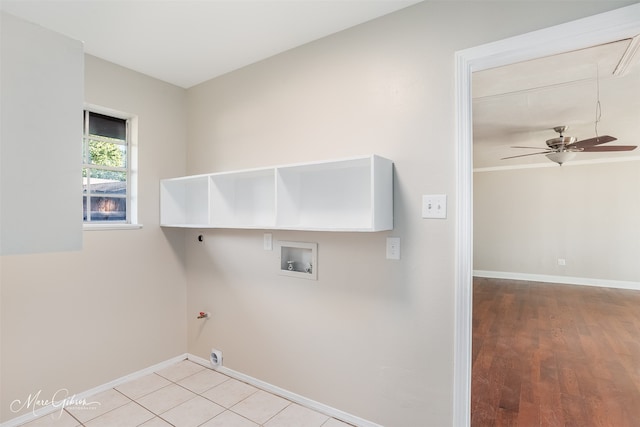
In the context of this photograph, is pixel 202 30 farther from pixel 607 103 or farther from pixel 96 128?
pixel 607 103

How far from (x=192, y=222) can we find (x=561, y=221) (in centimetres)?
702

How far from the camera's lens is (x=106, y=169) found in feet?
8.42

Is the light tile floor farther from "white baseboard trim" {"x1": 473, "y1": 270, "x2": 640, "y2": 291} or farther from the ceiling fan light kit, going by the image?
"white baseboard trim" {"x1": 473, "y1": 270, "x2": 640, "y2": 291}

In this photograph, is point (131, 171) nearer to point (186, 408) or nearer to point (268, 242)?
point (268, 242)

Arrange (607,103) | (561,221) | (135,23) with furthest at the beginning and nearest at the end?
(561,221)
(607,103)
(135,23)

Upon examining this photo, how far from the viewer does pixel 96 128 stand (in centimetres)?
254

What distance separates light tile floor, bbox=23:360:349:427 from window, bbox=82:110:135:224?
1.29 meters

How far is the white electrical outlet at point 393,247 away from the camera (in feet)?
6.12

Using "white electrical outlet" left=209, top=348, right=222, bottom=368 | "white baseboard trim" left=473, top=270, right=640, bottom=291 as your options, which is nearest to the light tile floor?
"white electrical outlet" left=209, top=348, right=222, bottom=368

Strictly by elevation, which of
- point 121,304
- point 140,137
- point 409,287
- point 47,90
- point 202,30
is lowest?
point 121,304

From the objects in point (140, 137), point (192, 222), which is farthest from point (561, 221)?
point (140, 137)

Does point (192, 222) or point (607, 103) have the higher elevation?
point (607, 103)

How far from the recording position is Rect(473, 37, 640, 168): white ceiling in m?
2.45

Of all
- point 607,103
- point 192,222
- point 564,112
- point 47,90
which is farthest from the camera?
point 564,112
